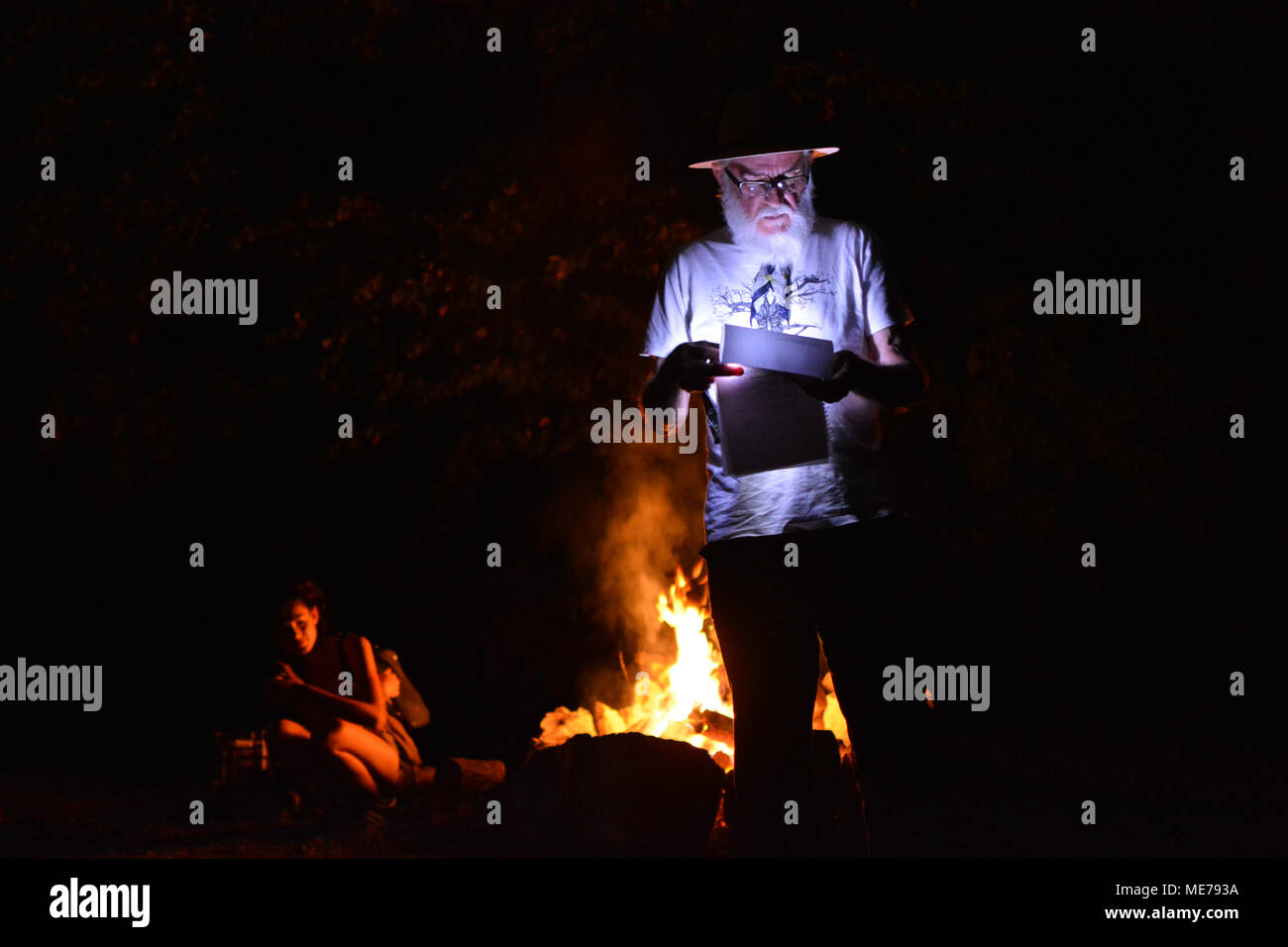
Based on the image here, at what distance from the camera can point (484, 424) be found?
778cm

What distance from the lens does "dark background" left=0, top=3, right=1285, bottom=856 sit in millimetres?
7234

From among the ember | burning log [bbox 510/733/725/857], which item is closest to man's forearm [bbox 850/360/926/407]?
burning log [bbox 510/733/725/857]

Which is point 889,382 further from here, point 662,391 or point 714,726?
point 714,726

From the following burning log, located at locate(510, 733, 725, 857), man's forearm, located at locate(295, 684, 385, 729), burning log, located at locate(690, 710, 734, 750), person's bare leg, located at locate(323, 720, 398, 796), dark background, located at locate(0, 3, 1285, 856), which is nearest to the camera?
burning log, located at locate(510, 733, 725, 857)

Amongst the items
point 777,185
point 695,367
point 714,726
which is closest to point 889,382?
point 695,367

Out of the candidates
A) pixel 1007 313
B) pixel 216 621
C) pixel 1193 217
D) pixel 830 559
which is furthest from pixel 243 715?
pixel 1193 217

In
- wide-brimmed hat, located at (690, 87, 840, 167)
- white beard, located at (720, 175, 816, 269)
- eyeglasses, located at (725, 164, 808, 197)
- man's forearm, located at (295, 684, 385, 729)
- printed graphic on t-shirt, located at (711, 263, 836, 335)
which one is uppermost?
wide-brimmed hat, located at (690, 87, 840, 167)

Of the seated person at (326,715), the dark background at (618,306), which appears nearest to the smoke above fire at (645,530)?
the dark background at (618,306)

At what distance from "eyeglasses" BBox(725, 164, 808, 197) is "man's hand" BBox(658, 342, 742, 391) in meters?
0.60

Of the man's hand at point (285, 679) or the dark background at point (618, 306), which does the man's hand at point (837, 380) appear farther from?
the man's hand at point (285, 679)

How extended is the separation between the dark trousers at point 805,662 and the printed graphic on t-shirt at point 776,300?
2.22 ft

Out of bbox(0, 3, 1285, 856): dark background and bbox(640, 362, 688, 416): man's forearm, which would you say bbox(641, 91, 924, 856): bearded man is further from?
bbox(0, 3, 1285, 856): dark background

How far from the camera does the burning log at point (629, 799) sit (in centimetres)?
561

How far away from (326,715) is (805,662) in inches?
144
